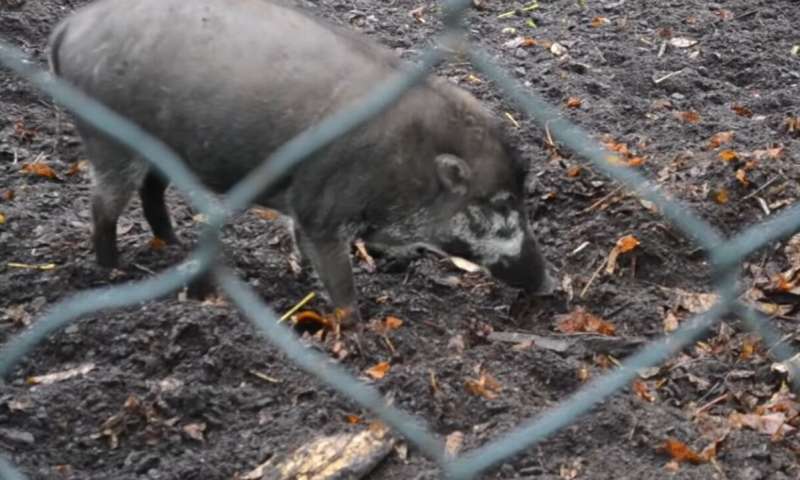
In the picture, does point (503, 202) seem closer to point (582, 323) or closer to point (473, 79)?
point (582, 323)

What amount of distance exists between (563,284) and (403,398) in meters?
0.85

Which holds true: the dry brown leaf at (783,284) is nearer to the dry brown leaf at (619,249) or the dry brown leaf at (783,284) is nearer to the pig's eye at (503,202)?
the dry brown leaf at (619,249)

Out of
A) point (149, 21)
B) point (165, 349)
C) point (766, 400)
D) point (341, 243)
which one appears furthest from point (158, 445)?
point (766, 400)

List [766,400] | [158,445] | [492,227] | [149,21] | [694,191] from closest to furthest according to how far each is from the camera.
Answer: [158,445], [766,400], [149,21], [492,227], [694,191]

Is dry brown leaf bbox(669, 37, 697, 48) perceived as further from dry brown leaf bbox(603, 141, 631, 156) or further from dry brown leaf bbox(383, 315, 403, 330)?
dry brown leaf bbox(383, 315, 403, 330)

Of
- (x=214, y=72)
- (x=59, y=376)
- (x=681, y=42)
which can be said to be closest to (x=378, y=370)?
(x=59, y=376)

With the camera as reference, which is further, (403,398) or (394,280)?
(394,280)

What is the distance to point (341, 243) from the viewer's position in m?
3.51

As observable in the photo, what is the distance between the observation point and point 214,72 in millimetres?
3348

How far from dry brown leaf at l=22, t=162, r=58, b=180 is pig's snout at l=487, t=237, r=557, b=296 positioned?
132cm

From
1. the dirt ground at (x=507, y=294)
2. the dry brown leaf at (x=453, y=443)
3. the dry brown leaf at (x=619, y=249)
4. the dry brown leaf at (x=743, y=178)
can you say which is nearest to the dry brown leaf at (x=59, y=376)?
the dirt ground at (x=507, y=294)

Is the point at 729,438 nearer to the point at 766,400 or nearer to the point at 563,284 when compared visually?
the point at 766,400

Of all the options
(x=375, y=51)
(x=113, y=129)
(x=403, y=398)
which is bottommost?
(x=403, y=398)

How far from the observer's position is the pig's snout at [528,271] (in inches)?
142
